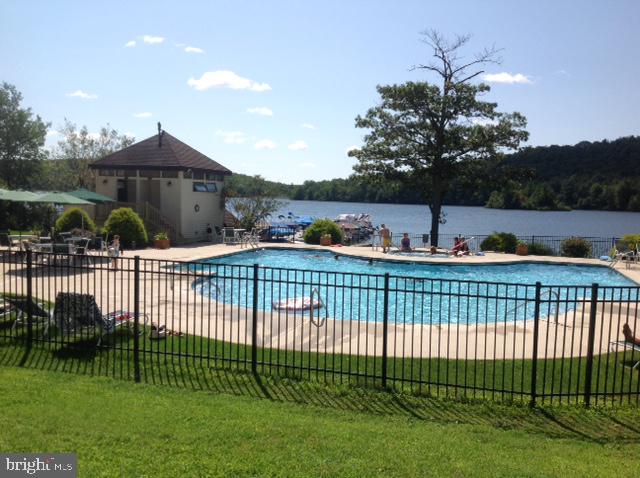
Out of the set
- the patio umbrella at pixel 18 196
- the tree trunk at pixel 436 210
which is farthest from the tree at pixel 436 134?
the patio umbrella at pixel 18 196

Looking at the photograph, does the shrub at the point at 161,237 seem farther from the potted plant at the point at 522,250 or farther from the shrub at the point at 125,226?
the potted plant at the point at 522,250

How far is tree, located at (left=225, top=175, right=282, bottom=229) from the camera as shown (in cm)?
3162

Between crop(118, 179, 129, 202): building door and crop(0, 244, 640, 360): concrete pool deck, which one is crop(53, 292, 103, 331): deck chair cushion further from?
crop(118, 179, 129, 202): building door

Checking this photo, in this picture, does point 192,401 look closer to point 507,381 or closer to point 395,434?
point 395,434

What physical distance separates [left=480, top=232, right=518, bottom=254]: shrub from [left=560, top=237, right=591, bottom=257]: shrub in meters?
2.29

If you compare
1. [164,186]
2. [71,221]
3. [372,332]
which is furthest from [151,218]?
[372,332]

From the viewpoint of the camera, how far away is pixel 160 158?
2886 cm

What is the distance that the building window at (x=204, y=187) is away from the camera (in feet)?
96.3

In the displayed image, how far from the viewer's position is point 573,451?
613 centimetres

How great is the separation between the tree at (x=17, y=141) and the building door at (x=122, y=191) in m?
16.8

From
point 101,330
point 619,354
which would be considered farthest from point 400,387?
point 101,330

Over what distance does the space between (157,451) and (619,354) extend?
320 inches

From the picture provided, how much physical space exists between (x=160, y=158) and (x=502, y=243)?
17203 millimetres

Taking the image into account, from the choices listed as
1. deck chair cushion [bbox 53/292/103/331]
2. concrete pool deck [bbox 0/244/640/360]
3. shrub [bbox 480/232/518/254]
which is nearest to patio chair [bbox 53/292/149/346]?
deck chair cushion [bbox 53/292/103/331]
